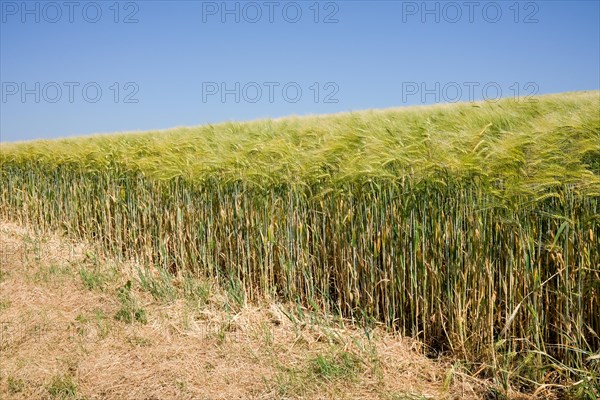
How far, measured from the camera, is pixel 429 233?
10.9 ft

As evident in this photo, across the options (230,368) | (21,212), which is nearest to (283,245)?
(230,368)

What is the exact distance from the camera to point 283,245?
4.08 metres

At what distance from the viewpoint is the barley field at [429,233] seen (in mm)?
2842

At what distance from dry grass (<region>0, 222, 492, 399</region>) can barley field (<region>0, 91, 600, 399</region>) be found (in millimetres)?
224

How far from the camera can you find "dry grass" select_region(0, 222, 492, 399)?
294 centimetres

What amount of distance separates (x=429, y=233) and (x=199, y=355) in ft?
5.60

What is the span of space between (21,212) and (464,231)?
23.2ft

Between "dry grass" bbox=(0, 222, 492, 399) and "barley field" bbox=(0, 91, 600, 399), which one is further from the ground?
"barley field" bbox=(0, 91, 600, 399)

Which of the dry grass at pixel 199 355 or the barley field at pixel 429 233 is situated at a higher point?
the barley field at pixel 429 233

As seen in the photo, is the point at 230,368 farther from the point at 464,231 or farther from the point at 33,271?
the point at 33,271

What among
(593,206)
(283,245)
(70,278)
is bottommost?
(70,278)

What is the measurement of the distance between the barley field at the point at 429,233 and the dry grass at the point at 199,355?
224mm

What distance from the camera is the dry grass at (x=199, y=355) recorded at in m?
2.94

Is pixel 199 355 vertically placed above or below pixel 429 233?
below
